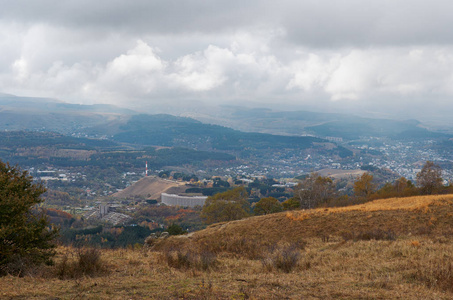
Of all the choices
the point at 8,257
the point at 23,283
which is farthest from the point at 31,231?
the point at 23,283

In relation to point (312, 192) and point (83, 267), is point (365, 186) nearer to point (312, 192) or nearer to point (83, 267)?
point (312, 192)

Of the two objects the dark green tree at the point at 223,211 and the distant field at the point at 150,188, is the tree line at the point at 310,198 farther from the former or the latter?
the distant field at the point at 150,188

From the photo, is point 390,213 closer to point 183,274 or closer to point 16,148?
point 183,274

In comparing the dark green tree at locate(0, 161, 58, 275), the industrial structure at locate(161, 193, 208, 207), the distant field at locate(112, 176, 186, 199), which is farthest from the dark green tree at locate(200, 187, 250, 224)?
the distant field at locate(112, 176, 186, 199)

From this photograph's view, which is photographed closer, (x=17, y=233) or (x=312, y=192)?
(x=17, y=233)

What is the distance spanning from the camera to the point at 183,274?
1029cm

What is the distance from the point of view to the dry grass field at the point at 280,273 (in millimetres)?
7695

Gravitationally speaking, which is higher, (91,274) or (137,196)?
(91,274)

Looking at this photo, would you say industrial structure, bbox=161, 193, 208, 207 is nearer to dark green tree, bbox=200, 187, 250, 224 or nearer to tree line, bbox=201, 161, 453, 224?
tree line, bbox=201, 161, 453, 224

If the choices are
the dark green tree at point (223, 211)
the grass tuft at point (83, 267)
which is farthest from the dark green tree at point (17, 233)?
the dark green tree at point (223, 211)

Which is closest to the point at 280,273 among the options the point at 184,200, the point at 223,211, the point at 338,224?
the point at 338,224

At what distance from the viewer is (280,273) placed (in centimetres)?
1025

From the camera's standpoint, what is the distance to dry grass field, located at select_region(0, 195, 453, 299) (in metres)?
7.70

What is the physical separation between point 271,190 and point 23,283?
105930 mm
